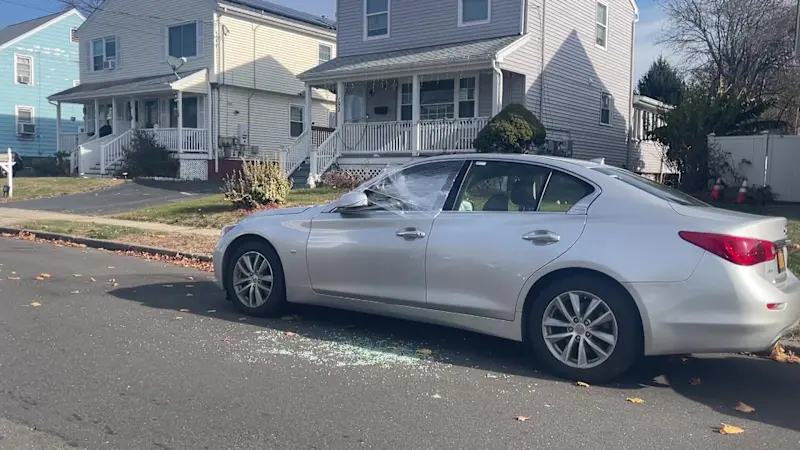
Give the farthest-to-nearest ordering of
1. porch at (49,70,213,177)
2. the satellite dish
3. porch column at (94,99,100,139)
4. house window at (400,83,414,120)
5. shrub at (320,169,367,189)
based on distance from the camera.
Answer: porch column at (94,99,100,139) → porch at (49,70,213,177) → the satellite dish → house window at (400,83,414,120) → shrub at (320,169,367,189)

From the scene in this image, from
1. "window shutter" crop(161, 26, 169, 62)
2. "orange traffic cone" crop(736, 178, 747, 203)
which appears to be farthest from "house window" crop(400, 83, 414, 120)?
"window shutter" crop(161, 26, 169, 62)

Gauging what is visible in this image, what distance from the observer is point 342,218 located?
6.12 m

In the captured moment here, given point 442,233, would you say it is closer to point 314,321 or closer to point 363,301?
point 363,301

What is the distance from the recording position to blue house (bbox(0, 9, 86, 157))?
3825 centimetres

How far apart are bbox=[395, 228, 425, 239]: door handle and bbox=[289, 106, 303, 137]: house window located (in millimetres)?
25647

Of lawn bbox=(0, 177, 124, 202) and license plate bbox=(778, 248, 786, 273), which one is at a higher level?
license plate bbox=(778, 248, 786, 273)

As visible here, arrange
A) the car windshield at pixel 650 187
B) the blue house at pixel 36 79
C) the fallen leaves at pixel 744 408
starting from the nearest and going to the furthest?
the fallen leaves at pixel 744 408, the car windshield at pixel 650 187, the blue house at pixel 36 79

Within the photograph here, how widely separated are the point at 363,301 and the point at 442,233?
0.97 m

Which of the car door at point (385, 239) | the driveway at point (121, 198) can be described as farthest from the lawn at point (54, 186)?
the car door at point (385, 239)

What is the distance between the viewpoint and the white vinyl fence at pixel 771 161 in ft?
53.3

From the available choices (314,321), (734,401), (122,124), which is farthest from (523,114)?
(122,124)

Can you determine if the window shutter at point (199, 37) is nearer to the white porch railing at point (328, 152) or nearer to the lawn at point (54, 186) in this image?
the lawn at point (54, 186)

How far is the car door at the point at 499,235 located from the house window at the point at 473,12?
16.2m

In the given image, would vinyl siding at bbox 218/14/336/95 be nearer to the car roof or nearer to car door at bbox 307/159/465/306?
car door at bbox 307/159/465/306
